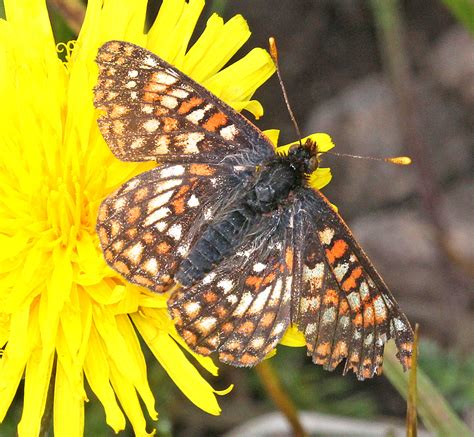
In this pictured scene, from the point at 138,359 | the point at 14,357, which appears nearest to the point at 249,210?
the point at 138,359

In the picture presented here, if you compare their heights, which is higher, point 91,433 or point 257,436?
point 91,433

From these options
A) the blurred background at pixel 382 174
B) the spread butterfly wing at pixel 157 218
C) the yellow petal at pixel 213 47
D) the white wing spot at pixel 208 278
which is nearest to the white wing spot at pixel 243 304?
the white wing spot at pixel 208 278

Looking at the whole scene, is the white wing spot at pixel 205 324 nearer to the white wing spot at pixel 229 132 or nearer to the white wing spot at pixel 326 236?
the white wing spot at pixel 326 236

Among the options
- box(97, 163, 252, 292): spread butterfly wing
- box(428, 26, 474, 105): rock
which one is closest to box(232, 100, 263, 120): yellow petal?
box(97, 163, 252, 292): spread butterfly wing

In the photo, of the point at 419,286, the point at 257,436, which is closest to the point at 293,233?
the point at 257,436

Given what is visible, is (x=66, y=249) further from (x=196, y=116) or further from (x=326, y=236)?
(x=326, y=236)

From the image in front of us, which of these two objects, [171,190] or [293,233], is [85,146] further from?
[293,233]

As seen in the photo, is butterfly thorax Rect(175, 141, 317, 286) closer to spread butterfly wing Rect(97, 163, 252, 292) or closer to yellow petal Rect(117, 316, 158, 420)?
spread butterfly wing Rect(97, 163, 252, 292)

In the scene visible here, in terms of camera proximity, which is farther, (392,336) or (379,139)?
(379,139)
